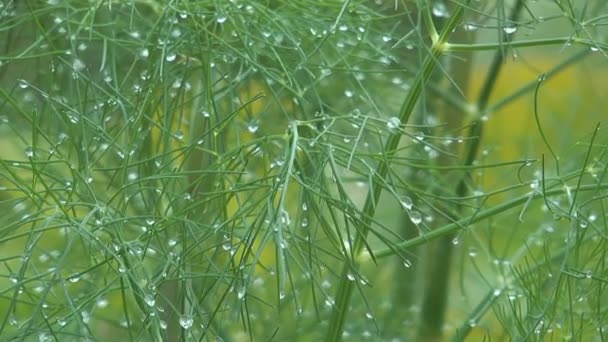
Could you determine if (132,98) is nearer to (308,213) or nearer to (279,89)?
(279,89)

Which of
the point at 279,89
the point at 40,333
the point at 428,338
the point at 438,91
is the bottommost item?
the point at 40,333

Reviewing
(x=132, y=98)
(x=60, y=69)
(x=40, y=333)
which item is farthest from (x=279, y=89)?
(x=40, y=333)

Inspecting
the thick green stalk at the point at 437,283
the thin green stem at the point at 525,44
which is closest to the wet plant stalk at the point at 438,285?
the thick green stalk at the point at 437,283

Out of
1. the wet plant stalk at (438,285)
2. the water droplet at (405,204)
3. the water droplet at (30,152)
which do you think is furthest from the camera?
the wet plant stalk at (438,285)

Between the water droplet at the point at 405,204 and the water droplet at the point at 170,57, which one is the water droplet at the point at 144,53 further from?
the water droplet at the point at 405,204

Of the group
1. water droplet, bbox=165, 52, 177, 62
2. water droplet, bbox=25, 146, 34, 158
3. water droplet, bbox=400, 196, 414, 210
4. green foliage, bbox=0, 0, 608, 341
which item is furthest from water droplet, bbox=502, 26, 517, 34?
water droplet, bbox=25, 146, 34, 158

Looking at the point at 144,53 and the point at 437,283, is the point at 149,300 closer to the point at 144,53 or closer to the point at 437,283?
the point at 144,53

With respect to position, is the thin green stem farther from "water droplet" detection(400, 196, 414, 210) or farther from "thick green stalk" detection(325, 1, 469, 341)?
"water droplet" detection(400, 196, 414, 210)

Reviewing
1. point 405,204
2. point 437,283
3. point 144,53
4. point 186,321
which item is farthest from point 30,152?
point 437,283
